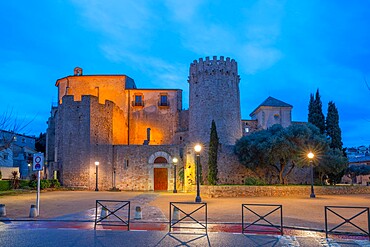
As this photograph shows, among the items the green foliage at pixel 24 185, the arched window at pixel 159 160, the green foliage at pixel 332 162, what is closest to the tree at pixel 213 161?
the arched window at pixel 159 160

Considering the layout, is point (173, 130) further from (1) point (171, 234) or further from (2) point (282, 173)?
(1) point (171, 234)

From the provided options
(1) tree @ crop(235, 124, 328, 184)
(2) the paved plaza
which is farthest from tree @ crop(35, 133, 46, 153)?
(2) the paved plaza

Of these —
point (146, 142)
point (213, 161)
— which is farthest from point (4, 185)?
point (213, 161)

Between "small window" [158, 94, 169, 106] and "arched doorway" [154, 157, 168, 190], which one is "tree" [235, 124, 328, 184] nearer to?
"arched doorway" [154, 157, 168, 190]

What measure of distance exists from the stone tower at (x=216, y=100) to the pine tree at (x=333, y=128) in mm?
9334

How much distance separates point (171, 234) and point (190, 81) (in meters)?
→ 30.8

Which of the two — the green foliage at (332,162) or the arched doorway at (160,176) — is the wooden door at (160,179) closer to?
the arched doorway at (160,176)

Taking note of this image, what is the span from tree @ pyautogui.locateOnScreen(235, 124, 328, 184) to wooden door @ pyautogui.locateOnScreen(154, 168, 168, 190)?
7.95 meters

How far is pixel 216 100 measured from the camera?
122 feet

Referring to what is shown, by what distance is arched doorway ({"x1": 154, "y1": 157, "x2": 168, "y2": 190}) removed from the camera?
115 feet

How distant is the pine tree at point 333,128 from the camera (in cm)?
3606

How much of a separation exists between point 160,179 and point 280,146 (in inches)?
494

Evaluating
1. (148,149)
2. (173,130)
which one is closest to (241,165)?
(148,149)

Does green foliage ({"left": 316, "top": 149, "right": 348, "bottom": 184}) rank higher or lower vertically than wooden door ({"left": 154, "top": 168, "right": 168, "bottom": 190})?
→ higher
